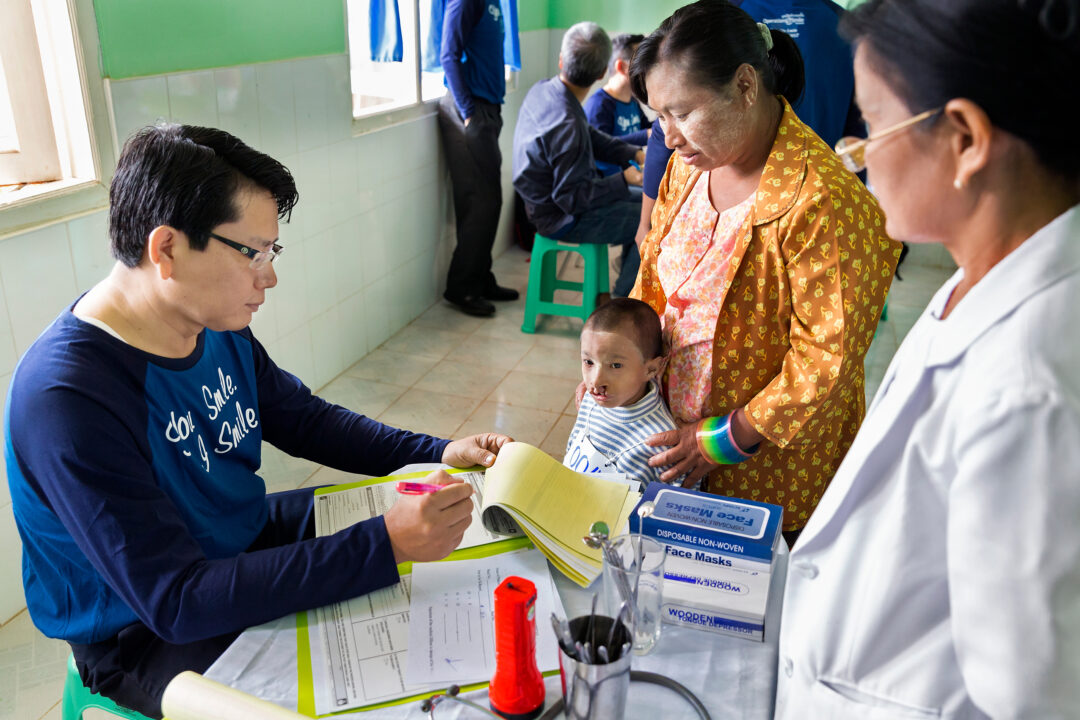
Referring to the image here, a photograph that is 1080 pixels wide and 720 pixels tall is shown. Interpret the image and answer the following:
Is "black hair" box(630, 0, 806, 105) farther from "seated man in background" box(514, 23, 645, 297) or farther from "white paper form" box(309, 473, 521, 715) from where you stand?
"seated man in background" box(514, 23, 645, 297)

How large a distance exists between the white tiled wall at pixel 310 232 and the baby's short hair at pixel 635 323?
1295 millimetres

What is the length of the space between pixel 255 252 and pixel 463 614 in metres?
0.65

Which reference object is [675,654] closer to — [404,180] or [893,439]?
[893,439]

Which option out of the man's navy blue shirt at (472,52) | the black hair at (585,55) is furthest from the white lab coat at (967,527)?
the man's navy blue shirt at (472,52)

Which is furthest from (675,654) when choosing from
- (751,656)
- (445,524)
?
(445,524)

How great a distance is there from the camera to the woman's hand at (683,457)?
1.64m

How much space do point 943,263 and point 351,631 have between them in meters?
5.48

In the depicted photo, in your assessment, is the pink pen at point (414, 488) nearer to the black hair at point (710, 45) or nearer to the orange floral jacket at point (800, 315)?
the orange floral jacket at point (800, 315)

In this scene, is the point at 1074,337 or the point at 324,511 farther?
the point at 324,511

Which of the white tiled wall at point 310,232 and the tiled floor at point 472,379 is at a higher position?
the white tiled wall at point 310,232

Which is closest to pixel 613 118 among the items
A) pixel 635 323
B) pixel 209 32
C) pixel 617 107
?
pixel 617 107

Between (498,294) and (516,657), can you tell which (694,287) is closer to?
(516,657)

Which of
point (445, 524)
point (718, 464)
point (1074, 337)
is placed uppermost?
point (1074, 337)

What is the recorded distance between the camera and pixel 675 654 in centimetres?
105
